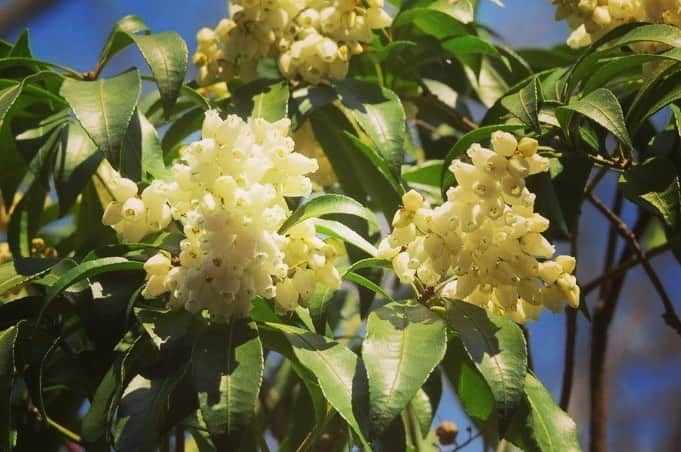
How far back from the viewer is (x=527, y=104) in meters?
1.22

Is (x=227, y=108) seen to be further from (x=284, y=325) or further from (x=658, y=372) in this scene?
(x=658, y=372)

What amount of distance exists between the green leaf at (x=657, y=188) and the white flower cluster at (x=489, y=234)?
154mm

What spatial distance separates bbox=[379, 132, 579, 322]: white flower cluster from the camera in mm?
1056

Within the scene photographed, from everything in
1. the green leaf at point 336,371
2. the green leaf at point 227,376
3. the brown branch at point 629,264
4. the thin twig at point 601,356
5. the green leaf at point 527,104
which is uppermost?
the green leaf at point 527,104

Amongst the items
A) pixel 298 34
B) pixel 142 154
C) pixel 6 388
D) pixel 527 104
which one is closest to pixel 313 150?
pixel 298 34

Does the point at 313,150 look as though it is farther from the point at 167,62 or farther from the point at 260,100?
the point at 167,62

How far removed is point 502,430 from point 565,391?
0.67 metres

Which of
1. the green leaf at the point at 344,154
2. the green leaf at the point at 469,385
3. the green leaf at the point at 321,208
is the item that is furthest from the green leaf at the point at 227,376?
the green leaf at the point at 344,154

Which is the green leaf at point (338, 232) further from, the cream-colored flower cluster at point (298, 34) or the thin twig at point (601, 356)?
the thin twig at point (601, 356)

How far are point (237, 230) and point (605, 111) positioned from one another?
0.47 m

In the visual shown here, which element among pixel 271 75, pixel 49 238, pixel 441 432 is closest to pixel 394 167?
pixel 271 75

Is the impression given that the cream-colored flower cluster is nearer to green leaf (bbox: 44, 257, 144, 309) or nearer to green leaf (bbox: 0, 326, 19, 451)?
green leaf (bbox: 44, 257, 144, 309)

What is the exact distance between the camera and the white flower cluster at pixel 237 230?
1018 millimetres

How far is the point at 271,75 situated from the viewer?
5.25 feet
